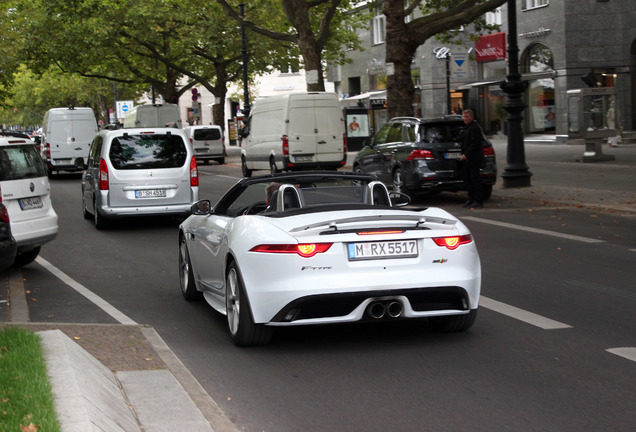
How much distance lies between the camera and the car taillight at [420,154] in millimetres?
18688

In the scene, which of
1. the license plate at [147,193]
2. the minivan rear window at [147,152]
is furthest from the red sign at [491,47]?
the license plate at [147,193]

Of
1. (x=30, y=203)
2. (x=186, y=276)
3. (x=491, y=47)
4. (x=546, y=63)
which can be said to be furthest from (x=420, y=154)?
(x=491, y=47)

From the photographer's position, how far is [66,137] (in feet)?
116

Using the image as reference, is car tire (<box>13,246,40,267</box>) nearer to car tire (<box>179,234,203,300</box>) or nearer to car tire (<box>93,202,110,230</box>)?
car tire (<box>179,234,203,300</box>)

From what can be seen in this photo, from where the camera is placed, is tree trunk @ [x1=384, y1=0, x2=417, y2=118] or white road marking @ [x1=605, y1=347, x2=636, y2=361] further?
tree trunk @ [x1=384, y1=0, x2=417, y2=118]

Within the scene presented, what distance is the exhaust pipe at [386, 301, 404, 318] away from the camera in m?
6.58

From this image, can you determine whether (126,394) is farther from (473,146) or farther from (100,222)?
(473,146)

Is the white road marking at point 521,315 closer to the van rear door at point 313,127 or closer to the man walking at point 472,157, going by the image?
the man walking at point 472,157

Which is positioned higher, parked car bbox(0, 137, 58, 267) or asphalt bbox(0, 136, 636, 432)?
parked car bbox(0, 137, 58, 267)

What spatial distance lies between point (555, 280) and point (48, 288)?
5451 millimetres

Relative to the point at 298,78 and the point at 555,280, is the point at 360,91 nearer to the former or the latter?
the point at 298,78

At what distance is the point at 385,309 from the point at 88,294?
4.26 m

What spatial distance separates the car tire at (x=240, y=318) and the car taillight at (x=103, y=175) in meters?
9.29

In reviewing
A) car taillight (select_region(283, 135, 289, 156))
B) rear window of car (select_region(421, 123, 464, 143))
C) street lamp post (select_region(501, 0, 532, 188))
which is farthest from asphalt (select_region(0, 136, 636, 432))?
car taillight (select_region(283, 135, 289, 156))
